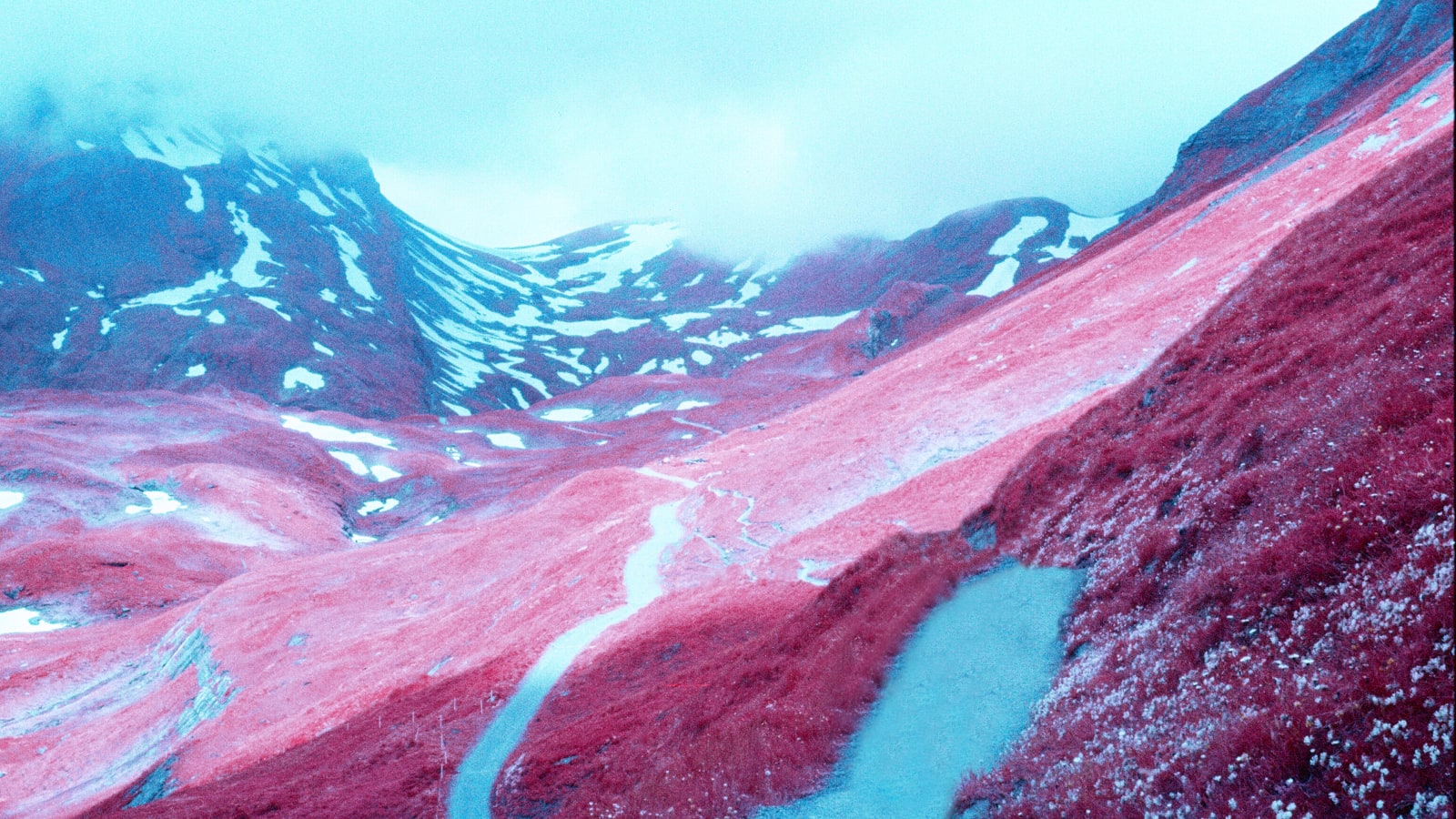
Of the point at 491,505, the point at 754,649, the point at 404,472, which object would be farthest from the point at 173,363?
the point at 754,649

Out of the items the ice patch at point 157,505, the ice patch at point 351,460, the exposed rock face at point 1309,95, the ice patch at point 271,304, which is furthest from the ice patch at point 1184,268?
the ice patch at point 271,304

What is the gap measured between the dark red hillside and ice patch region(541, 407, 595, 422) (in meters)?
143

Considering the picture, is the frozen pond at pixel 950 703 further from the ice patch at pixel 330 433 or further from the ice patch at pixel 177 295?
the ice patch at pixel 177 295

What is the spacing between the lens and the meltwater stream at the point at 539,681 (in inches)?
887

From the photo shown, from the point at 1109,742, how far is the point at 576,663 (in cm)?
2488

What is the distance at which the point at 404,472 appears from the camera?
113 meters

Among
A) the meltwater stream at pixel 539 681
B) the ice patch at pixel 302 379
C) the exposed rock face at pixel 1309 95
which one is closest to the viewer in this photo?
the meltwater stream at pixel 539 681

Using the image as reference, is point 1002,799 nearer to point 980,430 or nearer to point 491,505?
point 980,430

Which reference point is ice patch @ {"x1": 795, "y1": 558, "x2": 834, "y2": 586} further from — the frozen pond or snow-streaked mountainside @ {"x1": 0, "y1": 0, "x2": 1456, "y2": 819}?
the frozen pond

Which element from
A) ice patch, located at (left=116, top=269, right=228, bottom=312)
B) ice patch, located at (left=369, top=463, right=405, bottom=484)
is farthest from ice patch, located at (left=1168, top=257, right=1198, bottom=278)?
ice patch, located at (left=116, top=269, right=228, bottom=312)

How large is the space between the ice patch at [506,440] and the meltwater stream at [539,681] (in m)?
93.0

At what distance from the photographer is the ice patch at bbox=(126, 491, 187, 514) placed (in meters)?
80.8

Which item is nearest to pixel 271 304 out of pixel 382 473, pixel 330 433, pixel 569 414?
pixel 330 433

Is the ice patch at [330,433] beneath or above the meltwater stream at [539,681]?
above
